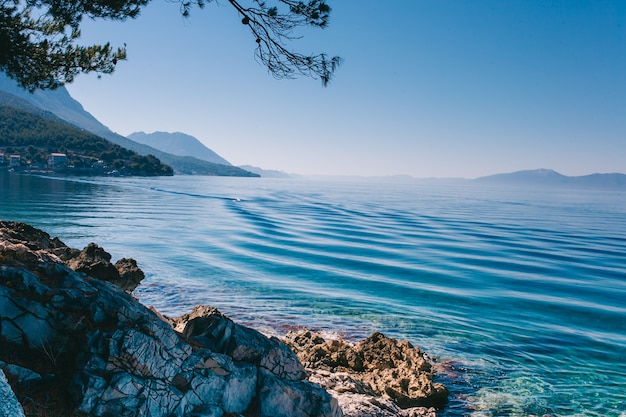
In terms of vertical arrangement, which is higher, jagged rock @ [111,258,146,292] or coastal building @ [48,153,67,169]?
coastal building @ [48,153,67,169]

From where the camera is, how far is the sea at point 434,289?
12.4 meters

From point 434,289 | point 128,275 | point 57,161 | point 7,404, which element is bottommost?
point 434,289

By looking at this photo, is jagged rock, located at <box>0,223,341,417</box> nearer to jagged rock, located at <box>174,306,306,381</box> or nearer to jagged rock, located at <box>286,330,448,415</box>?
jagged rock, located at <box>174,306,306,381</box>

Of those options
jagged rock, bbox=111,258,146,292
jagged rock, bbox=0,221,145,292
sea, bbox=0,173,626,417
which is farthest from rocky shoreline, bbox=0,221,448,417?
jagged rock, bbox=111,258,146,292

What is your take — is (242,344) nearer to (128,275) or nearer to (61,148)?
A: (128,275)

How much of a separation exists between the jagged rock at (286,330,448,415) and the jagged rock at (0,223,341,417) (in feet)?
5.92

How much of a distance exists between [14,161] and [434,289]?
157m

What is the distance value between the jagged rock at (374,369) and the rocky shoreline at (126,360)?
62 cm

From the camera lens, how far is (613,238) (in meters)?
46.4

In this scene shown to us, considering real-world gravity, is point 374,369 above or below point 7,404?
below

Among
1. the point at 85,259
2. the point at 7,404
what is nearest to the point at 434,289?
the point at 85,259

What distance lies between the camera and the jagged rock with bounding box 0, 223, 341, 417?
609cm

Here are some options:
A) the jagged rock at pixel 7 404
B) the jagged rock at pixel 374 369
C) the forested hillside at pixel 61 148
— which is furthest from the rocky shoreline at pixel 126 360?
the forested hillside at pixel 61 148

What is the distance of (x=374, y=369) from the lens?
11.4m
